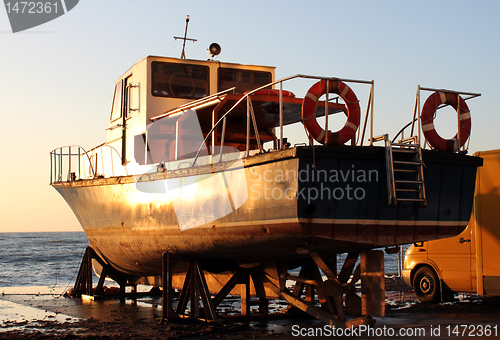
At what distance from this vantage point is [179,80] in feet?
34.6

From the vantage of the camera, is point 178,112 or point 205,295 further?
point 178,112

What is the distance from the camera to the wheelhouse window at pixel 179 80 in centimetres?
1034

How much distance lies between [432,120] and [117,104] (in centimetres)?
703

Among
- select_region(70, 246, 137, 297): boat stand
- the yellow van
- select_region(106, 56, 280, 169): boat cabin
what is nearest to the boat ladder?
select_region(106, 56, 280, 169): boat cabin

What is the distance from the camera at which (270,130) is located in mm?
10336

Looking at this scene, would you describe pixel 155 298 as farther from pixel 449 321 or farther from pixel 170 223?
pixel 449 321

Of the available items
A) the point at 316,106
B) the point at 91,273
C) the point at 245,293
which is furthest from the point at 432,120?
the point at 91,273

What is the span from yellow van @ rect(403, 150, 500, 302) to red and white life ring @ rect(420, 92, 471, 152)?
9.33 ft

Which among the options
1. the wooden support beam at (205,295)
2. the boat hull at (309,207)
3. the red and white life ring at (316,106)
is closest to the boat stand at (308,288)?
the wooden support beam at (205,295)

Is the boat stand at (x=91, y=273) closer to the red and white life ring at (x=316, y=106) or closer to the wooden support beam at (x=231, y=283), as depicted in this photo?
the wooden support beam at (x=231, y=283)

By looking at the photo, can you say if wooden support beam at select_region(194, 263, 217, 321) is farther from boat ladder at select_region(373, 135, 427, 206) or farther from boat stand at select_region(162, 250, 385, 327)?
boat ladder at select_region(373, 135, 427, 206)

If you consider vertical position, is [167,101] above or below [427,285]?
above

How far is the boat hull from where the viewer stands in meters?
6.29

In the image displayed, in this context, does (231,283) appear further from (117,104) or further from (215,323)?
(117,104)
